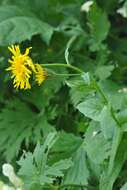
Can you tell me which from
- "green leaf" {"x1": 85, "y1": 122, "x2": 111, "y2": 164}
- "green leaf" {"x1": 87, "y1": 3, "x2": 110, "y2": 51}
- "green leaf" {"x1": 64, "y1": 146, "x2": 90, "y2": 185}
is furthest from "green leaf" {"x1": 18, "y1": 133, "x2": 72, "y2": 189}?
"green leaf" {"x1": 87, "y1": 3, "x2": 110, "y2": 51}

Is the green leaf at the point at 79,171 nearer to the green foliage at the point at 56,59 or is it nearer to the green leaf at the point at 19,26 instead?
the green foliage at the point at 56,59

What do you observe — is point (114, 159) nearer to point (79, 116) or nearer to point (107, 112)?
point (107, 112)

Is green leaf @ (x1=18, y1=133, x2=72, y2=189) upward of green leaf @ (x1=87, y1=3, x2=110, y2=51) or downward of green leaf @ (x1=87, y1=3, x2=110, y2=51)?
upward

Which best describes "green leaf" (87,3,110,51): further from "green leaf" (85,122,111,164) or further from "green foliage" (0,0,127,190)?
"green leaf" (85,122,111,164)

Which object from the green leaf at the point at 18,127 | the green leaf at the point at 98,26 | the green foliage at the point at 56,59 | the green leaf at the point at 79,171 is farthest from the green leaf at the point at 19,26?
the green leaf at the point at 79,171

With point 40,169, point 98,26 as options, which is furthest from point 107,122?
point 98,26

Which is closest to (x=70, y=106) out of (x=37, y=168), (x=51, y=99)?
(x=51, y=99)
